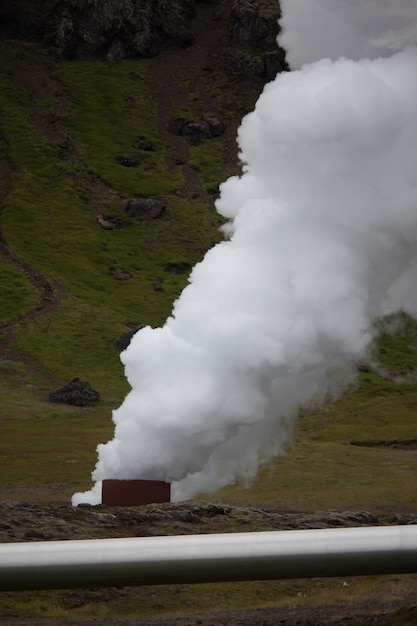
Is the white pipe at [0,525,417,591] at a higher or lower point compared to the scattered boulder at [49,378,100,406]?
lower

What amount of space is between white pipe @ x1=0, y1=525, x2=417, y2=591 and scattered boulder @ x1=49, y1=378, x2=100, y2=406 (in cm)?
9839

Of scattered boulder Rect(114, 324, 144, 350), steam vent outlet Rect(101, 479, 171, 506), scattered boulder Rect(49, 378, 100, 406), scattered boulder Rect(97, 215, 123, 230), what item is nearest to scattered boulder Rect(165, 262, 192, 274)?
scattered boulder Rect(97, 215, 123, 230)

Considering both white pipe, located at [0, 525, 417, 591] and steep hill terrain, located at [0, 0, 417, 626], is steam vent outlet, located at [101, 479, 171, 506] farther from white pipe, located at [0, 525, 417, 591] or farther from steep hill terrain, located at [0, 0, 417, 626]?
white pipe, located at [0, 525, 417, 591]

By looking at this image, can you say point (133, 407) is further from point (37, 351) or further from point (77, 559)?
point (37, 351)

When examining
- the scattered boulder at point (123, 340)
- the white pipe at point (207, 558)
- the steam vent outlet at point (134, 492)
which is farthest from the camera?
the scattered boulder at point (123, 340)

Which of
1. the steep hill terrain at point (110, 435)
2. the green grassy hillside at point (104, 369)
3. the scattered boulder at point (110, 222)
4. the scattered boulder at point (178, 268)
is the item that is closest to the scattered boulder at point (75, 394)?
the steep hill terrain at point (110, 435)

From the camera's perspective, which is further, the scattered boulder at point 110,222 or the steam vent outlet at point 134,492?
the scattered boulder at point 110,222

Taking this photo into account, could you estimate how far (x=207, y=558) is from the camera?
1262 cm

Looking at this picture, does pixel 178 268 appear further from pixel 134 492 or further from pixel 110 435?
pixel 134 492

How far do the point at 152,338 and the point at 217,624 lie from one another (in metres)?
20.2

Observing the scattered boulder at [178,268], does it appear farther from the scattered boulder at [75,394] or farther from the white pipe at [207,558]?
the white pipe at [207,558]

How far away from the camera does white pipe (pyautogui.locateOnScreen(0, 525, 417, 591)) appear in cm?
1242

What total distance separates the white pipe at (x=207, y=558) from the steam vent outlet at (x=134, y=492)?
111 feet

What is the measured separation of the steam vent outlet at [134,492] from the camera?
46219mm
